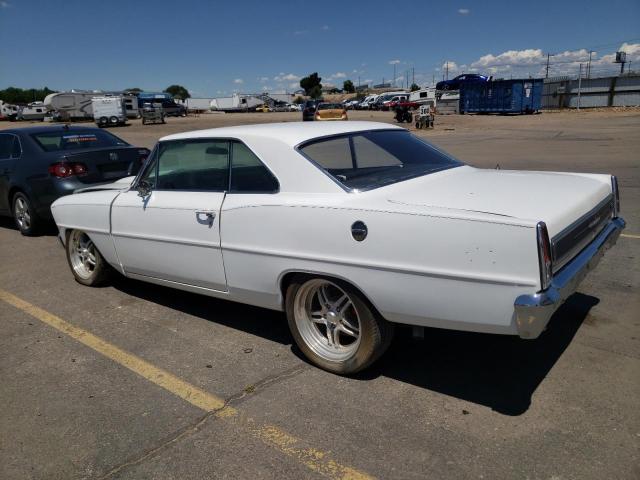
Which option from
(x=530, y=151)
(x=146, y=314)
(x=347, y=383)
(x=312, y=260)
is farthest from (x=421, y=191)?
(x=530, y=151)

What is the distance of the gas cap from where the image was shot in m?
3.02

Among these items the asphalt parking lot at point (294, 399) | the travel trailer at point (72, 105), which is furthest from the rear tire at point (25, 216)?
the travel trailer at point (72, 105)

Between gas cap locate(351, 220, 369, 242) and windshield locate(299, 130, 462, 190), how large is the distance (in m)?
0.42

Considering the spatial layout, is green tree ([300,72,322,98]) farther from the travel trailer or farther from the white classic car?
the white classic car

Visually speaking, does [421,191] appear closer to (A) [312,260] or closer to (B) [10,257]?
(A) [312,260]

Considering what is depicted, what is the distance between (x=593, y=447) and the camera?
2625mm

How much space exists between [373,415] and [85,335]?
8.39ft

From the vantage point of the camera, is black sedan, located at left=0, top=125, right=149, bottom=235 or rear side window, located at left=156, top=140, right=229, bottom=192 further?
black sedan, located at left=0, top=125, right=149, bottom=235

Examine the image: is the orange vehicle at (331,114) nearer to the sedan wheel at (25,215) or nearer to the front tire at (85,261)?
the sedan wheel at (25,215)

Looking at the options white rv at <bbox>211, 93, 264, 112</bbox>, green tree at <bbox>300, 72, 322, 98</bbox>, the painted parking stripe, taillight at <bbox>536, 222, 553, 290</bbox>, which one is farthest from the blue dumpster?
green tree at <bbox>300, 72, 322, 98</bbox>

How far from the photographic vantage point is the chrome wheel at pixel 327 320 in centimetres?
346

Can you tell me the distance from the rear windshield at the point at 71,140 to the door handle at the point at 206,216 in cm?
480

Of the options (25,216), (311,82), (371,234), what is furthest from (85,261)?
(311,82)

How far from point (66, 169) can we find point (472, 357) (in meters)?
6.09
